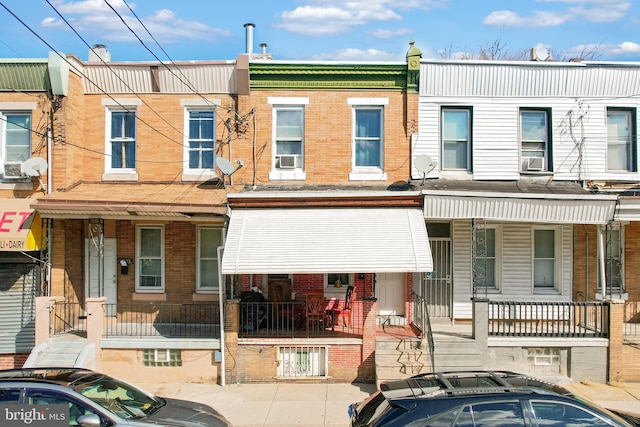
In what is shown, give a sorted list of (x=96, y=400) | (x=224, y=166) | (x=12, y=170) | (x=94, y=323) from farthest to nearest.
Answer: (x=12, y=170) < (x=224, y=166) < (x=94, y=323) < (x=96, y=400)

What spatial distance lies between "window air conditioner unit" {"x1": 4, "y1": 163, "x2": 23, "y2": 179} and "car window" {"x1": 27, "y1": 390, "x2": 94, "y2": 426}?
8134mm

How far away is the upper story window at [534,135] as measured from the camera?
541 inches

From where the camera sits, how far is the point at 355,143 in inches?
543

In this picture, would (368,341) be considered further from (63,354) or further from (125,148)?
(125,148)

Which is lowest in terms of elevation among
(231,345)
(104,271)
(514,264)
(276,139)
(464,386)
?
(231,345)

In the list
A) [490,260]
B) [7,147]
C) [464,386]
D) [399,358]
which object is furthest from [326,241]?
[7,147]

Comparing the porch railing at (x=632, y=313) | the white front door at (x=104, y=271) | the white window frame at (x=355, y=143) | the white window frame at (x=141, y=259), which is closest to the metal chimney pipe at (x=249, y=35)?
the white window frame at (x=355, y=143)

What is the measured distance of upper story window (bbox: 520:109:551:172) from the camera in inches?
541

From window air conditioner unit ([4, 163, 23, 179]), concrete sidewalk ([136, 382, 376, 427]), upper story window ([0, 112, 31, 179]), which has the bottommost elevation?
concrete sidewalk ([136, 382, 376, 427])

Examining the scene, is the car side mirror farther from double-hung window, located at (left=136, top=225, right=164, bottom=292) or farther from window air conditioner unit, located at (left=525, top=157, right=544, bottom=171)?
window air conditioner unit, located at (left=525, top=157, right=544, bottom=171)

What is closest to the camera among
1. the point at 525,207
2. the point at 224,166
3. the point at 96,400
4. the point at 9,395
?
the point at 9,395

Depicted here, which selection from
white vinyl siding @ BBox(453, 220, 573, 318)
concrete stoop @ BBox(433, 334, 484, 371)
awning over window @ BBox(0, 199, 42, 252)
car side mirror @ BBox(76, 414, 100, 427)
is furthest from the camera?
white vinyl siding @ BBox(453, 220, 573, 318)

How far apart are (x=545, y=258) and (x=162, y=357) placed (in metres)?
9.92

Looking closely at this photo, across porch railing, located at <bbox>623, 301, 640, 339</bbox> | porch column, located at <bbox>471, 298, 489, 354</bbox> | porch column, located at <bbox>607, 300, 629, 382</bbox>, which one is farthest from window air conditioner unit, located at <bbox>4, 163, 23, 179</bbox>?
porch railing, located at <bbox>623, 301, 640, 339</bbox>
